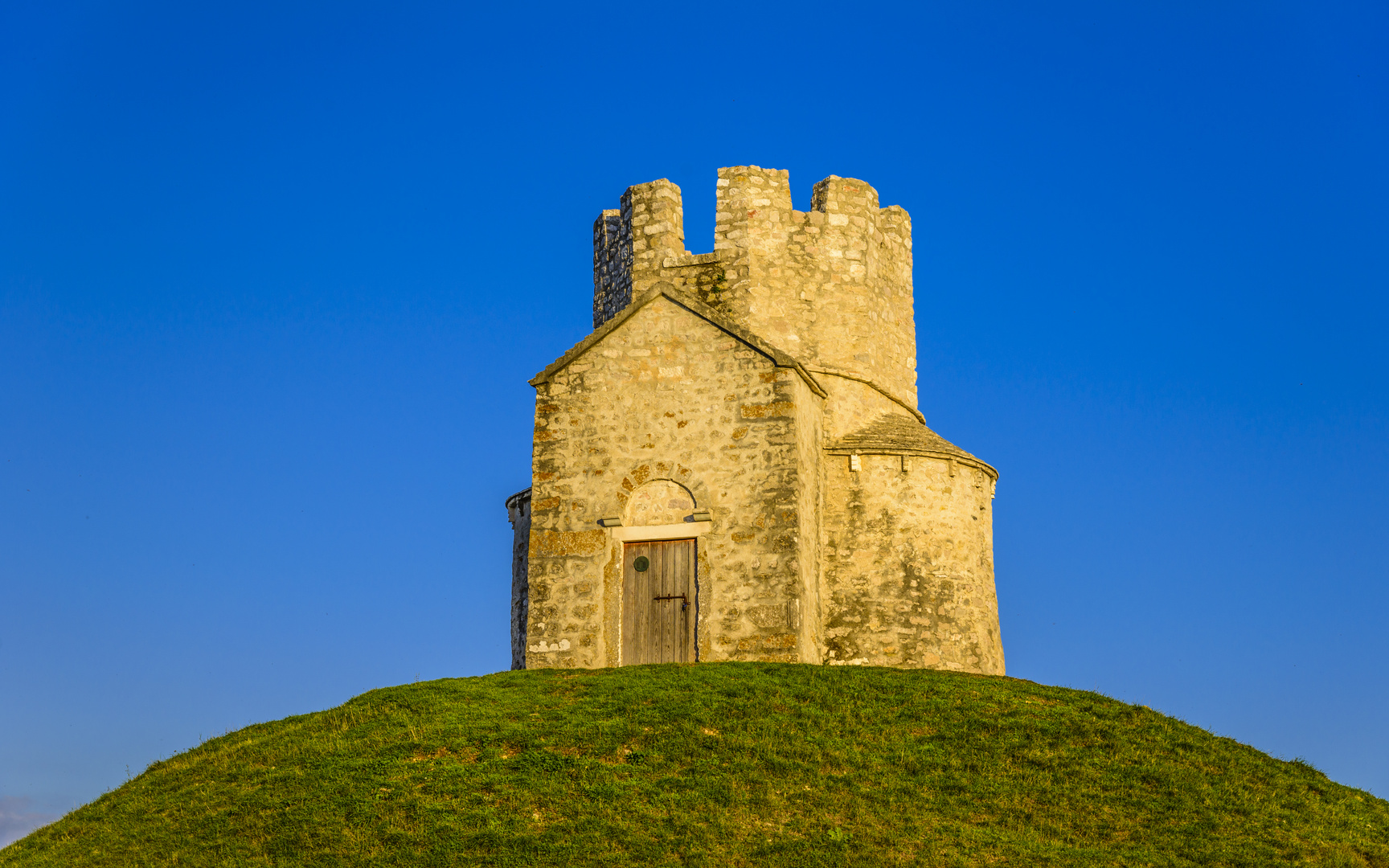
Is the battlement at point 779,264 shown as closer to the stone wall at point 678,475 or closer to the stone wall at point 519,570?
the stone wall at point 678,475

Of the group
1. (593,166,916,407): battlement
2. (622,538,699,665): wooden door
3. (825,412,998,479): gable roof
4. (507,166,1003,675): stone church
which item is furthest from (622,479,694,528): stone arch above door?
(593,166,916,407): battlement

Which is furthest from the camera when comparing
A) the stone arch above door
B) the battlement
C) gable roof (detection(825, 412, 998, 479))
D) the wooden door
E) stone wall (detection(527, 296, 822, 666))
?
the battlement

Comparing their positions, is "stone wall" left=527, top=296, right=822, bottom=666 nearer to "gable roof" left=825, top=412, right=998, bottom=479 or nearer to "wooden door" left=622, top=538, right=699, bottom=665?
"wooden door" left=622, top=538, right=699, bottom=665

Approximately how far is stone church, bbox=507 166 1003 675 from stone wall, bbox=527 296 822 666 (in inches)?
1.4

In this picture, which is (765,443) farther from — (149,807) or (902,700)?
(149,807)

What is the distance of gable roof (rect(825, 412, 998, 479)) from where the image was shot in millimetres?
26359

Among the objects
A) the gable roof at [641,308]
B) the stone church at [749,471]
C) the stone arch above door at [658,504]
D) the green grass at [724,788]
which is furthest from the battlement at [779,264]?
the green grass at [724,788]

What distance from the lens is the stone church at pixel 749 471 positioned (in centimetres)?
2350

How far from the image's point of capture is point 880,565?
25719 mm

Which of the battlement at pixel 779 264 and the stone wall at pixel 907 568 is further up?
the battlement at pixel 779 264

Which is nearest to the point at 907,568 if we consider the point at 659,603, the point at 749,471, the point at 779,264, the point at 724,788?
the point at 749,471

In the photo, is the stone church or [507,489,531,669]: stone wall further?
[507,489,531,669]: stone wall

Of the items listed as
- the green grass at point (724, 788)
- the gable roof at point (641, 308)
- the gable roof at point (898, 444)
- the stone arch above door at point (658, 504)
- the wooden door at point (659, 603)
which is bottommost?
the green grass at point (724, 788)

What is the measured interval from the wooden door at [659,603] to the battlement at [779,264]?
19.6 feet
